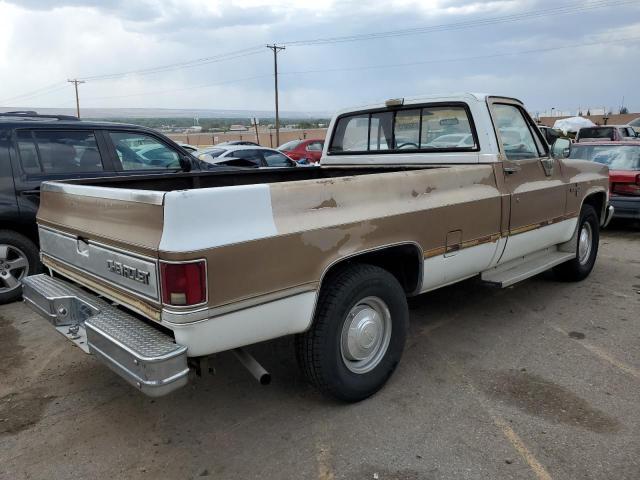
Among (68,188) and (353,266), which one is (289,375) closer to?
(353,266)

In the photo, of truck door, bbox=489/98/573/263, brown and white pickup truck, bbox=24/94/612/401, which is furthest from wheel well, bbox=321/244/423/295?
truck door, bbox=489/98/573/263

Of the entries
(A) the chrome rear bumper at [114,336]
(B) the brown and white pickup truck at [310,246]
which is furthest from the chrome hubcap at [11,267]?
(A) the chrome rear bumper at [114,336]

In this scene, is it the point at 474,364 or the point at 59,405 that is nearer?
the point at 59,405

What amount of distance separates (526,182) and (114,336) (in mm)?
3543

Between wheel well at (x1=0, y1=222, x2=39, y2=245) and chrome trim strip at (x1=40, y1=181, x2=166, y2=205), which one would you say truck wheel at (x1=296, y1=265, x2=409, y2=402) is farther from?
wheel well at (x1=0, y1=222, x2=39, y2=245)

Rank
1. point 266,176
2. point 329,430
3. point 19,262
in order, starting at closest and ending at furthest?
point 329,430, point 266,176, point 19,262

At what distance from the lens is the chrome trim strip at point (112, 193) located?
99.2 inches

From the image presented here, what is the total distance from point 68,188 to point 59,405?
4.65 feet

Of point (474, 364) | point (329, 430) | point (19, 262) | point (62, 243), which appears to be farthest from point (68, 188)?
point (474, 364)

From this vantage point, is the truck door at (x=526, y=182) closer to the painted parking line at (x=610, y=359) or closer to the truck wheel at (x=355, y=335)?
the painted parking line at (x=610, y=359)

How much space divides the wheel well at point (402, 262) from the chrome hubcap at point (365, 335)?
284 millimetres

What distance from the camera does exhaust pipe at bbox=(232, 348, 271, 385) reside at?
9.26 feet

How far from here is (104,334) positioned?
2.64 meters

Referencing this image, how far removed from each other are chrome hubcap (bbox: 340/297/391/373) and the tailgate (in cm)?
124
